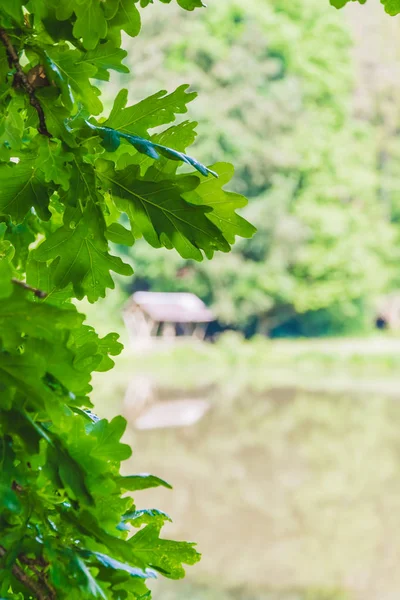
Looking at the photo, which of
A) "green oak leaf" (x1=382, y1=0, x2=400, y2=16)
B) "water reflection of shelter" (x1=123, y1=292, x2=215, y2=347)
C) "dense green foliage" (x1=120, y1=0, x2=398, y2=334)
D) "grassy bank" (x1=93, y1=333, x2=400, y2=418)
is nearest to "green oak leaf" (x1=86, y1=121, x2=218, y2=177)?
"green oak leaf" (x1=382, y1=0, x2=400, y2=16)

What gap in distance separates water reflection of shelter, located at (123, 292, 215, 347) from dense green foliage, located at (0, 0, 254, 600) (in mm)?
14246

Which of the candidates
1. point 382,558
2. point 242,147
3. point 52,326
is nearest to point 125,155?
point 52,326

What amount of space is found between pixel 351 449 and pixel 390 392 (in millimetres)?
3002

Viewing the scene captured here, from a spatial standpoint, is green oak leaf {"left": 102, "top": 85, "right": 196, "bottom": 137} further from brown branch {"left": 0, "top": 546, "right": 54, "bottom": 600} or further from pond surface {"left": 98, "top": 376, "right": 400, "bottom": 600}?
pond surface {"left": 98, "top": 376, "right": 400, "bottom": 600}

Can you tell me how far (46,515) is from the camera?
20.4 inches

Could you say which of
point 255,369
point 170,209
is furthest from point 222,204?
point 255,369

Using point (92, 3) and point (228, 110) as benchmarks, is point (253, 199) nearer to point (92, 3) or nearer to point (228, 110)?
point (228, 110)

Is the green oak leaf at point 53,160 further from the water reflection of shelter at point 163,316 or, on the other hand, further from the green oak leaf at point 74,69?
the water reflection of shelter at point 163,316

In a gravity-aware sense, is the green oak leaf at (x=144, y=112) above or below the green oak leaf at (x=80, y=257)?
above

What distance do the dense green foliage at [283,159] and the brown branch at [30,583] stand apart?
1467 centimetres

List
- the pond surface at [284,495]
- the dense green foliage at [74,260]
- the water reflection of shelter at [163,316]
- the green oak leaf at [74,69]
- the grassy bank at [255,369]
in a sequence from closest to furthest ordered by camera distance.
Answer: the dense green foliage at [74,260] < the green oak leaf at [74,69] < the pond surface at [284,495] < the grassy bank at [255,369] < the water reflection of shelter at [163,316]

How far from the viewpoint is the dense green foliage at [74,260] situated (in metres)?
0.46

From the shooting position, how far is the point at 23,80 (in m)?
0.56

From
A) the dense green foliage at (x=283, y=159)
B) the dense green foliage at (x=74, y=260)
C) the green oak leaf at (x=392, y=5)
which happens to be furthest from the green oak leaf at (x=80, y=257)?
the dense green foliage at (x=283, y=159)
